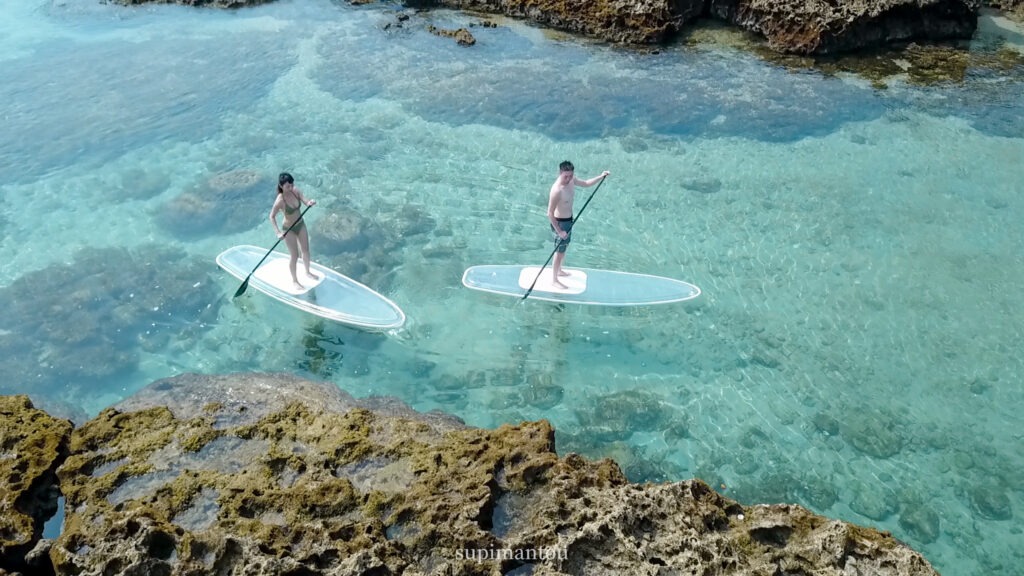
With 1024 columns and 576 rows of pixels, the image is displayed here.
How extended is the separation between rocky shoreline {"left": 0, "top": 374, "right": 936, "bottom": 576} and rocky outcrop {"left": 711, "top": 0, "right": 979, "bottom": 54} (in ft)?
44.1

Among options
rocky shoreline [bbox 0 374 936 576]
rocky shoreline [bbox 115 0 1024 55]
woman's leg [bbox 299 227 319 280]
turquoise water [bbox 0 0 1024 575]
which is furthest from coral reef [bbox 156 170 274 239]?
rocky shoreline [bbox 115 0 1024 55]

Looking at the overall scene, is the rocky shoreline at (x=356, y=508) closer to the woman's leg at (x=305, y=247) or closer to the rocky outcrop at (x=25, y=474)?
the rocky outcrop at (x=25, y=474)

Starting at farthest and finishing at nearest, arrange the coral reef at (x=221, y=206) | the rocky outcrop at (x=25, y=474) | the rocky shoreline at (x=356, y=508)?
the coral reef at (x=221, y=206), the rocky outcrop at (x=25, y=474), the rocky shoreline at (x=356, y=508)

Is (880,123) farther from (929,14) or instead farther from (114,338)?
(114,338)

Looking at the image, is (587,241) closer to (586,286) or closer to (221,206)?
(586,286)

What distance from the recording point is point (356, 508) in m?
5.73

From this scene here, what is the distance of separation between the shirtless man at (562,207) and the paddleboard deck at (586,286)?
20 centimetres

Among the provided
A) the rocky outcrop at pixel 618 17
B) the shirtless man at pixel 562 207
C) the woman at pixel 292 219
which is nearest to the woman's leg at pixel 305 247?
the woman at pixel 292 219

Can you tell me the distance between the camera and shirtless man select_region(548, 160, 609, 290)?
8938 mm

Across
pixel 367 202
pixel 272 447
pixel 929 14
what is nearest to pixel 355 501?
pixel 272 447

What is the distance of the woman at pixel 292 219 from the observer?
351 inches

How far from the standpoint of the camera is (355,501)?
18.9ft

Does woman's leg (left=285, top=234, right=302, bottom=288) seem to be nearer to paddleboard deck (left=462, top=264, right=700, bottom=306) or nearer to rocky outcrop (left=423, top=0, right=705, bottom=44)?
paddleboard deck (left=462, top=264, right=700, bottom=306)

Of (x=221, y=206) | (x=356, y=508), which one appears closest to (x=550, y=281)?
(x=356, y=508)
